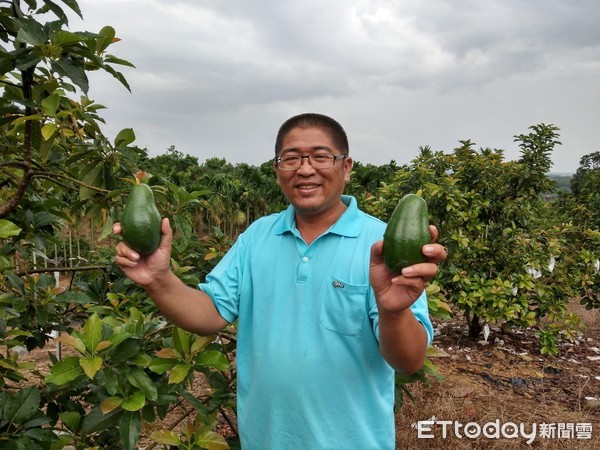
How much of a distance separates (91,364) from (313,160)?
0.87 m

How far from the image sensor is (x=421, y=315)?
4.59ft

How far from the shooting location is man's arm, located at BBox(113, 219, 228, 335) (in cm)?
134

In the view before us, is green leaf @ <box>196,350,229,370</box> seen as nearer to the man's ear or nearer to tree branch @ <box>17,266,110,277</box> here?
the man's ear

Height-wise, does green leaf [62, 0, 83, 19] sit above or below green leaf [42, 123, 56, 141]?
above

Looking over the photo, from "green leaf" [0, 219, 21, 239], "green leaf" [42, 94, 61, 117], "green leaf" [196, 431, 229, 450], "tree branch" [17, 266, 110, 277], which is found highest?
"green leaf" [42, 94, 61, 117]

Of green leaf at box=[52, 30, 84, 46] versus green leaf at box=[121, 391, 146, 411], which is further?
green leaf at box=[52, 30, 84, 46]

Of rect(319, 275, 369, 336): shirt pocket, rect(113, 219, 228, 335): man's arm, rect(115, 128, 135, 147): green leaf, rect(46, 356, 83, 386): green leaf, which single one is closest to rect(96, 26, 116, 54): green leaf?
rect(115, 128, 135, 147): green leaf

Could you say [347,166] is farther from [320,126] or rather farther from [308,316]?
[308,316]

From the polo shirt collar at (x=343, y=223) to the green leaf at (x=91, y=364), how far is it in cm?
65

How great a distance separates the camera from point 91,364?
140 cm

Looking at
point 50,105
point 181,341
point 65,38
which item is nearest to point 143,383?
point 181,341

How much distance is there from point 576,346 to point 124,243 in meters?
5.98

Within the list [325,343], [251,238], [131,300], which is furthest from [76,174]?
[325,343]

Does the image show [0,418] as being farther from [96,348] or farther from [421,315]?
[421,315]
